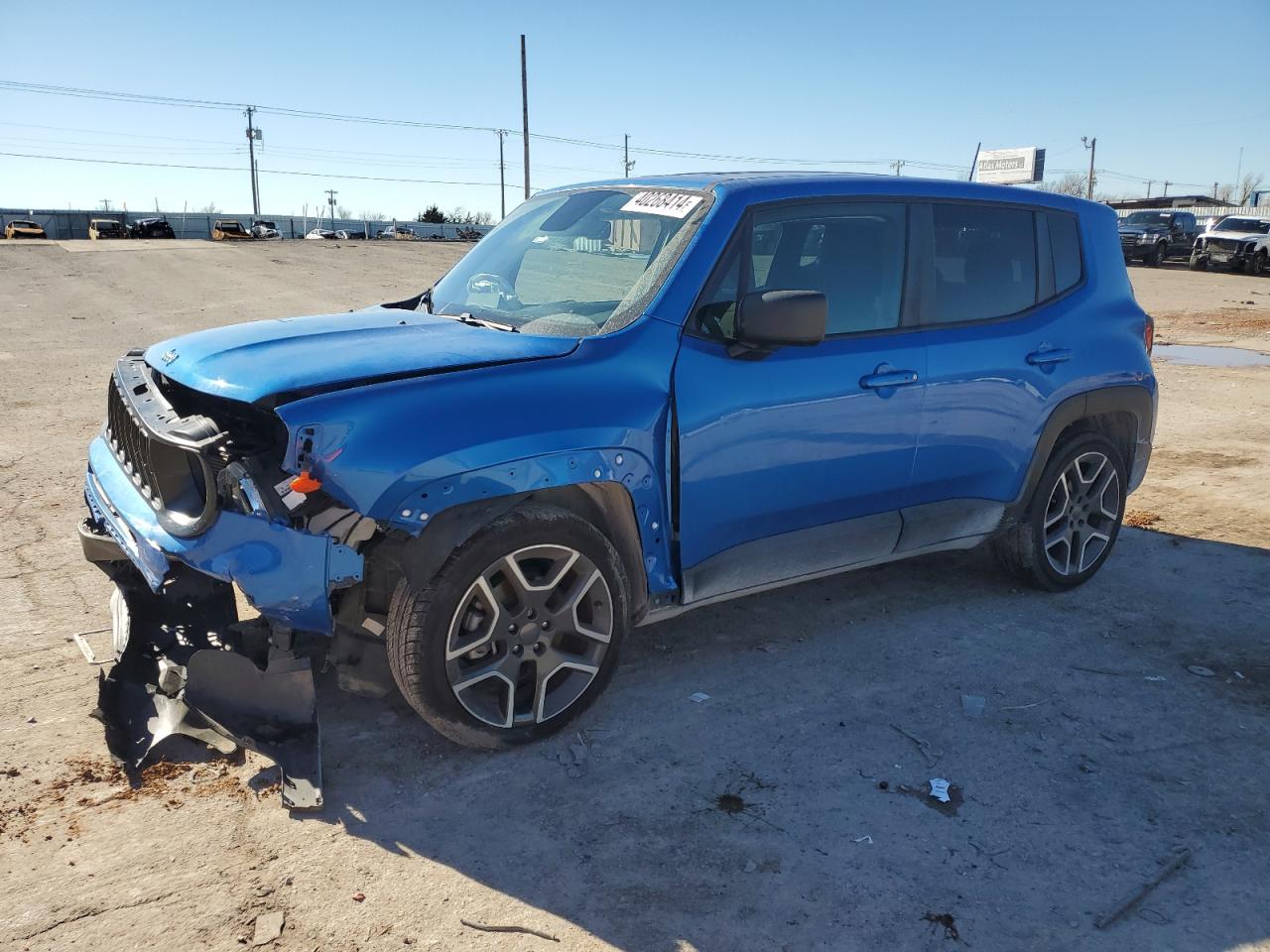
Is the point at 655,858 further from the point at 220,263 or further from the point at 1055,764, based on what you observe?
the point at 220,263

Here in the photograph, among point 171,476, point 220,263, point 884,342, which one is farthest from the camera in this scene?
point 220,263

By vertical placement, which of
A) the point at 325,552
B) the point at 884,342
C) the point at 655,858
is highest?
the point at 884,342

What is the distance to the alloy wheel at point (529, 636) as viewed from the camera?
341cm

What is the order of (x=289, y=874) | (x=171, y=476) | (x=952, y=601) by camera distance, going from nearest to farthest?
(x=289, y=874) → (x=171, y=476) → (x=952, y=601)

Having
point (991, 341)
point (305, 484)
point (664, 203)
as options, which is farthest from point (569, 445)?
point (991, 341)

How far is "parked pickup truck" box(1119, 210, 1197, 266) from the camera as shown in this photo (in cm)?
3559

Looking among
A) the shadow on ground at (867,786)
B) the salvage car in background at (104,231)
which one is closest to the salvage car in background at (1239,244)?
the shadow on ground at (867,786)

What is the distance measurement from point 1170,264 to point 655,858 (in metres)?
40.1

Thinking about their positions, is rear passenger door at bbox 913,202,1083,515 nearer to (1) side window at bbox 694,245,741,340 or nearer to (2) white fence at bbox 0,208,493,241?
(1) side window at bbox 694,245,741,340

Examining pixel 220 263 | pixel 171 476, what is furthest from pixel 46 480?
pixel 220 263

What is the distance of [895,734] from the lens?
12.4 feet

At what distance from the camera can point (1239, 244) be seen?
104 ft

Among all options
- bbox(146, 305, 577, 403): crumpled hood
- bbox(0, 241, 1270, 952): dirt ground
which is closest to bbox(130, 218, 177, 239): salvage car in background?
bbox(0, 241, 1270, 952): dirt ground

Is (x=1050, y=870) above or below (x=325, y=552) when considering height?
below
